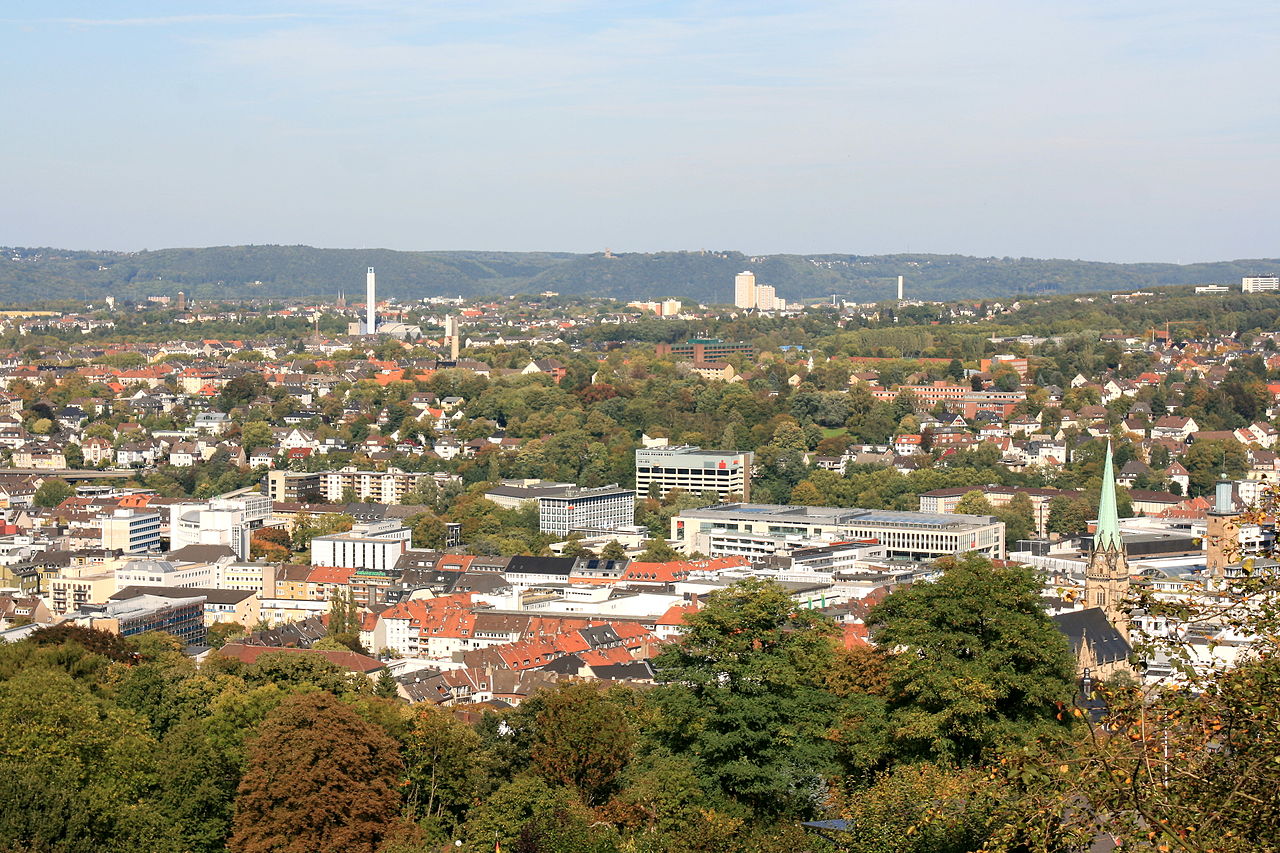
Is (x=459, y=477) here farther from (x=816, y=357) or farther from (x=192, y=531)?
(x=816, y=357)

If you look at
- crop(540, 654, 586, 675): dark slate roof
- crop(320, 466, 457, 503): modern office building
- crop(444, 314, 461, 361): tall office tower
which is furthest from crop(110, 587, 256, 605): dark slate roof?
crop(444, 314, 461, 361): tall office tower

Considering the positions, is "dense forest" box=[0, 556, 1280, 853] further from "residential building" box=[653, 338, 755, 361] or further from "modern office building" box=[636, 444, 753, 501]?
"residential building" box=[653, 338, 755, 361]

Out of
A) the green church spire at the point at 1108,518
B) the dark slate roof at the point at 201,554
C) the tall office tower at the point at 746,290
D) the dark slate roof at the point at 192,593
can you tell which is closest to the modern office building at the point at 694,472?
the dark slate roof at the point at 201,554

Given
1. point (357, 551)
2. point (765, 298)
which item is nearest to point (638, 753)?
point (357, 551)

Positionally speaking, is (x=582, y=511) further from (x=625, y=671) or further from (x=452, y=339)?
(x=452, y=339)

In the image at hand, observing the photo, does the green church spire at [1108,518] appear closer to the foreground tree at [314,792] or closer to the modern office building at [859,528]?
the modern office building at [859,528]
